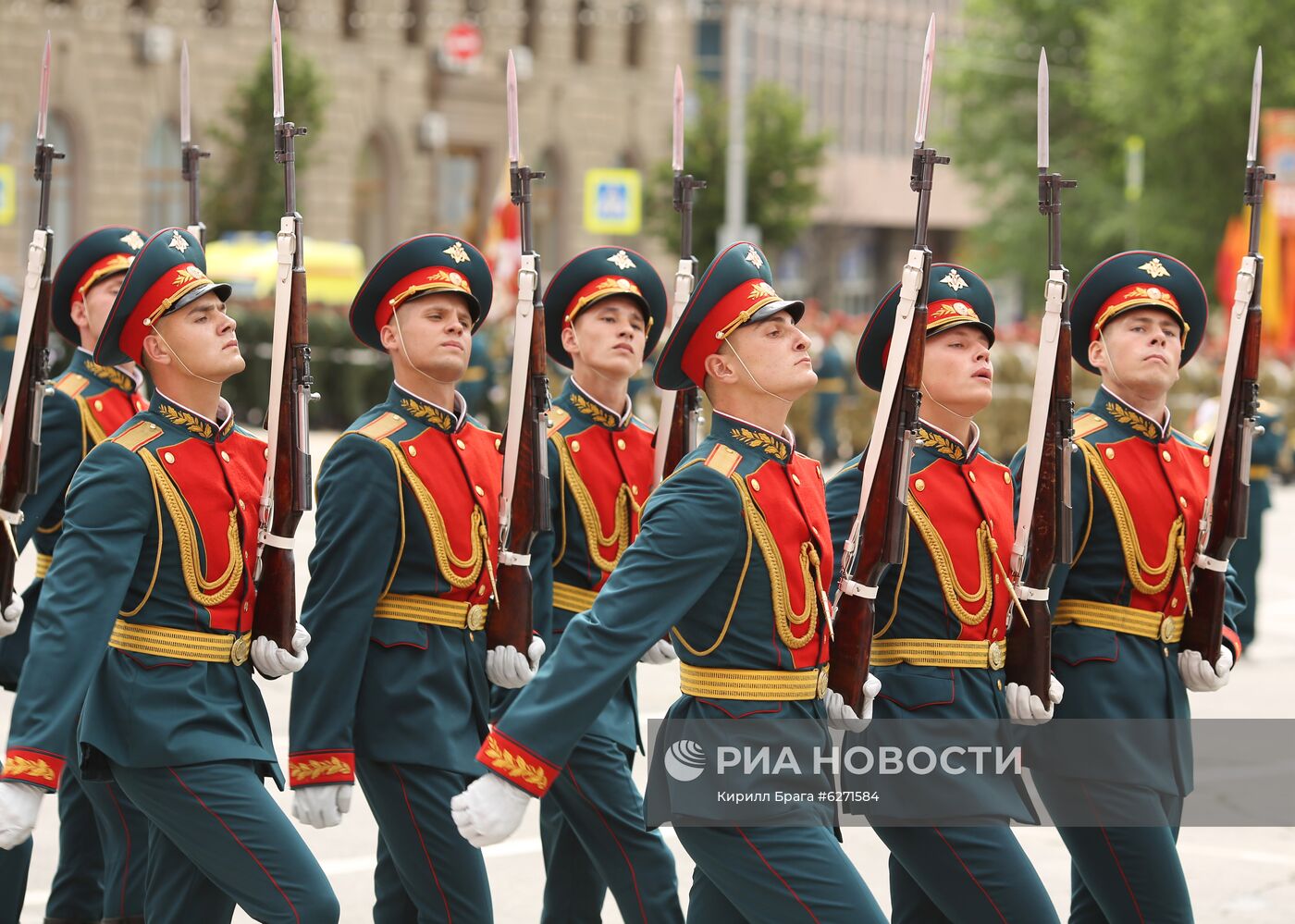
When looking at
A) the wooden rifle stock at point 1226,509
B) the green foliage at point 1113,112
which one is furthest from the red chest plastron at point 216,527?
the green foliage at point 1113,112

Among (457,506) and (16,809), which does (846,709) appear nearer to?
(457,506)

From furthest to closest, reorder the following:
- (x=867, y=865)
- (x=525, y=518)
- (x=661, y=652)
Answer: (x=867, y=865), (x=661, y=652), (x=525, y=518)

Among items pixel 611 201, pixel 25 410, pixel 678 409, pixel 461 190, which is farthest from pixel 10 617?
pixel 461 190

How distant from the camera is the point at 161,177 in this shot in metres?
40.0

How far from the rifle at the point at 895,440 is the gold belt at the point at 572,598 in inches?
55.3

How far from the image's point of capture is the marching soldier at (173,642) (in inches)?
187

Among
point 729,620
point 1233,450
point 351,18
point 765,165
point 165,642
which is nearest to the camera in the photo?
point 729,620

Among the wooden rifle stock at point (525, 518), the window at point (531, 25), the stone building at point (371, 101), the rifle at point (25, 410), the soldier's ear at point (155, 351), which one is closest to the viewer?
the soldier's ear at point (155, 351)

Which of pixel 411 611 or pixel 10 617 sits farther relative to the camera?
pixel 10 617

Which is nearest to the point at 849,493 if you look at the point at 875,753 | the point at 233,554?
the point at 875,753

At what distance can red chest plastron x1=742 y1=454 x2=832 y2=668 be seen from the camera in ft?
15.3

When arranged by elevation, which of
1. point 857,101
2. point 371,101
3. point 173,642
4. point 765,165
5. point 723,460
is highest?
point 857,101

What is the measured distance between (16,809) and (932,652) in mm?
2012

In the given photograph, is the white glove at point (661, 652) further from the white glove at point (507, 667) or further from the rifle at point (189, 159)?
the rifle at point (189, 159)
